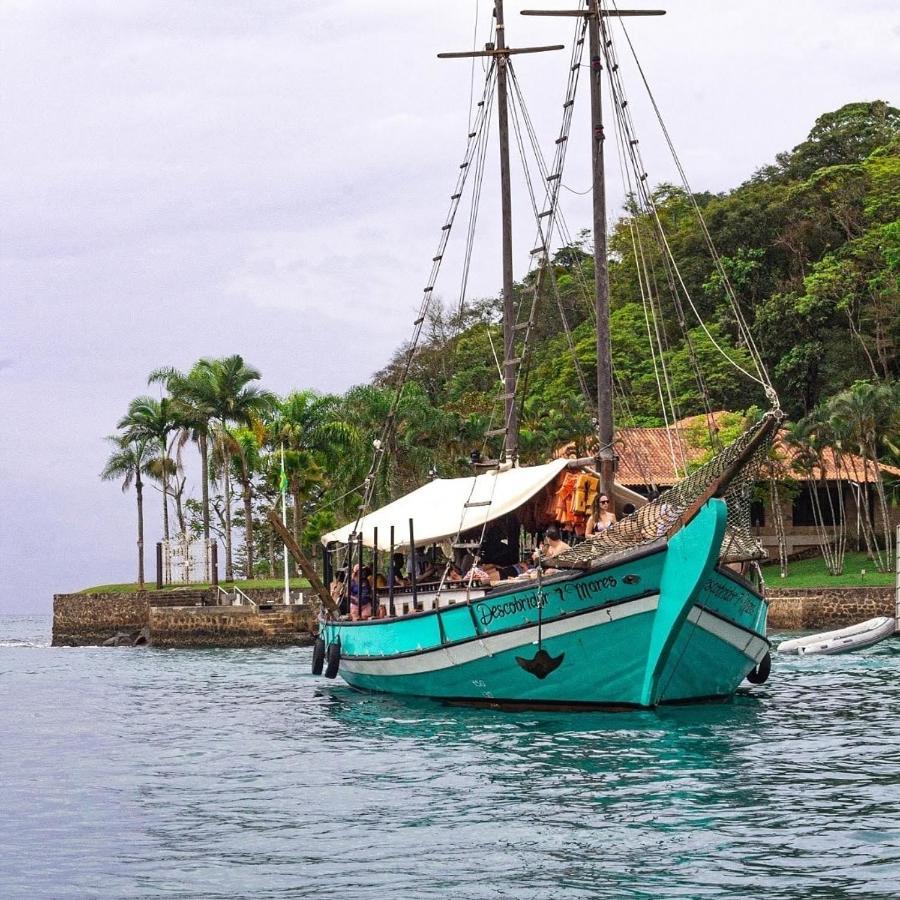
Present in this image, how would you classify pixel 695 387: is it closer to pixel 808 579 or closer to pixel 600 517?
pixel 808 579

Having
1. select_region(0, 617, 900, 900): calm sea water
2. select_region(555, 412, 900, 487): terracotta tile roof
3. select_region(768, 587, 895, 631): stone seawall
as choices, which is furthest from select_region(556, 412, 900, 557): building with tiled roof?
select_region(0, 617, 900, 900): calm sea water

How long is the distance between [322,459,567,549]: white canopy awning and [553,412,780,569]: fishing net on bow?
4035mm

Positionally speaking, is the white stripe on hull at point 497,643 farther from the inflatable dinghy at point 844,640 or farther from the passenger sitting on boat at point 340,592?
the inflatable dinghy at point 844,640

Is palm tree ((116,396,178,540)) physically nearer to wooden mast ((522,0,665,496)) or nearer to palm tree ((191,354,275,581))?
palm tree ((191,354,275,581))

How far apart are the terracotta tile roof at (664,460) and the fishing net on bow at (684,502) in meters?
36.7

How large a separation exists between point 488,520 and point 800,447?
3402 cm

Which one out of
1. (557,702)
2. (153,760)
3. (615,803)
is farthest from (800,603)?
(615,803)

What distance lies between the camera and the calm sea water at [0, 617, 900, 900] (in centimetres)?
1274

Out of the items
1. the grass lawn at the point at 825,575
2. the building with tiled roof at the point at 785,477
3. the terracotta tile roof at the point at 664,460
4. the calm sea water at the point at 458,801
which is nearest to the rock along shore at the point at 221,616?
the grass lawn at the point at 825,575

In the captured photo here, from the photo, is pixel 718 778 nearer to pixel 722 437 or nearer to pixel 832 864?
pixel 832 864

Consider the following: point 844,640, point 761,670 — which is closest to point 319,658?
point 761,670

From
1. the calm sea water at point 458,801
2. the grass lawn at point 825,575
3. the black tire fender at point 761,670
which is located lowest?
the calm sea water at point 458,801

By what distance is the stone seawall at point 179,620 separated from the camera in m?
56.3

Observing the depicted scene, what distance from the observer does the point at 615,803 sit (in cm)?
1582
